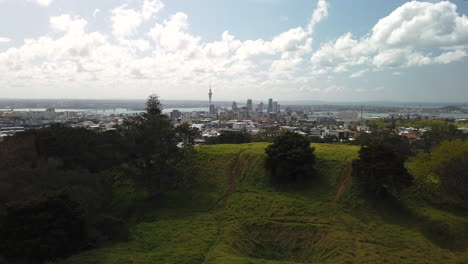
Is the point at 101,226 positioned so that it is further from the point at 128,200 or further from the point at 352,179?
the point at 352,179

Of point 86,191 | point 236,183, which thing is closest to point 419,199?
point 236,183

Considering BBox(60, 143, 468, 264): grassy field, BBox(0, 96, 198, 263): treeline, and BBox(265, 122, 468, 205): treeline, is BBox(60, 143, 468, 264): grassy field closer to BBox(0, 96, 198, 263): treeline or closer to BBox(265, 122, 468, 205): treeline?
BBox(265, 122, 468, 205): treeline

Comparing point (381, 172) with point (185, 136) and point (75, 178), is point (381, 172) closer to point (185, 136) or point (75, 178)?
point (185, 136)

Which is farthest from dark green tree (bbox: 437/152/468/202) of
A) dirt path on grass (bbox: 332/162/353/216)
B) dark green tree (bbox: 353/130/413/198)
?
dirt path on grass (bbox: 332/162/353/216)

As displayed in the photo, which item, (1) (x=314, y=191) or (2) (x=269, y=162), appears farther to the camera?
(2) (x=269, y=162)

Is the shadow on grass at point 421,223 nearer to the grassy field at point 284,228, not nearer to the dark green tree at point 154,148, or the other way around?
the grassy field at point 284,228

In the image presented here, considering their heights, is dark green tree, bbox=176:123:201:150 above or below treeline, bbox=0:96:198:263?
above
